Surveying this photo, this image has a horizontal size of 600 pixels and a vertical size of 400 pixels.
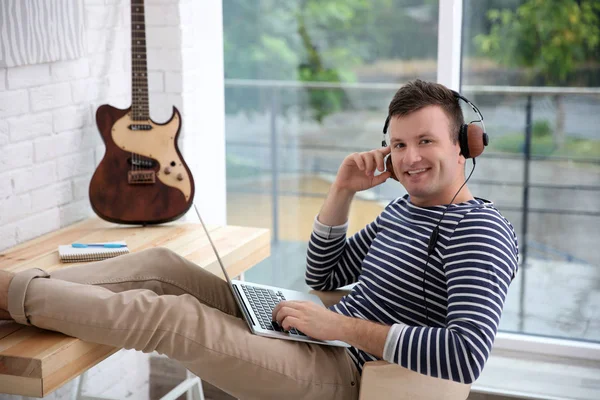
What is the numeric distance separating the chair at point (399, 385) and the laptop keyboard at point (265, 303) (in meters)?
0.21

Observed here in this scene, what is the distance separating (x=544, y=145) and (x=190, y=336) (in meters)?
1.70

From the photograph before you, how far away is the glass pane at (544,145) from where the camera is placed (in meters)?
2.70

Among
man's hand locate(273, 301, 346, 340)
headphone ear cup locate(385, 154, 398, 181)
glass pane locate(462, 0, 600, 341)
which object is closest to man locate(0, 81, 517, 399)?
man's hand locate(273, 301, 346, 340)

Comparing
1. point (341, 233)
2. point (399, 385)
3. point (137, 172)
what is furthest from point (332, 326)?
point (137, 172)

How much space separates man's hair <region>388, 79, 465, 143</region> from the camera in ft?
5.99

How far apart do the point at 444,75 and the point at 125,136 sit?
115 cm

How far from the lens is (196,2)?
9.65ft

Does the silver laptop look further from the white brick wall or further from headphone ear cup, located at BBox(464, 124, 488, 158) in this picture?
the white brick wall

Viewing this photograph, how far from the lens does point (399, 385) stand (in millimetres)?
1626

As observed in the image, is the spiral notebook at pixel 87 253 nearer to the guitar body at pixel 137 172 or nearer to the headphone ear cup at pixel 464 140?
the guitar body at pixel 137 172

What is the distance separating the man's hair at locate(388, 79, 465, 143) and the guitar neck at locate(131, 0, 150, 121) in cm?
101

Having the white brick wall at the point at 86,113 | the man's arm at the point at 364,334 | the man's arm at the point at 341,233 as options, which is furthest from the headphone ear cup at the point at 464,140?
the white brick wall at the point at 86,113

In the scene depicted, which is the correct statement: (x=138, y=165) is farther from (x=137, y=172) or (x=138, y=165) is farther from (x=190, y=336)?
(x=190, y=336)

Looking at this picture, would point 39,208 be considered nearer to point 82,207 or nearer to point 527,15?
point 82,207
